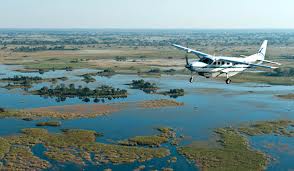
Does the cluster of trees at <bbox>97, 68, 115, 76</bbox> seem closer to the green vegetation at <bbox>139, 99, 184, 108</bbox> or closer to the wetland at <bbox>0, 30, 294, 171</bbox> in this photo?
the wetland at <bbox>0, 30, 294, 171</bbox>

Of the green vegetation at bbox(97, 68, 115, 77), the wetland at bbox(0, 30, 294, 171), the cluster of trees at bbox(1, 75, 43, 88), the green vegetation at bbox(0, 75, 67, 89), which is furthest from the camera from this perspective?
the green vegetation at bbox(97, 68, 115, 77)

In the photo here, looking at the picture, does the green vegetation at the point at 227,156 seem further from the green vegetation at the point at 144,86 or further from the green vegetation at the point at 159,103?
the green vegetation at the point at 144,86

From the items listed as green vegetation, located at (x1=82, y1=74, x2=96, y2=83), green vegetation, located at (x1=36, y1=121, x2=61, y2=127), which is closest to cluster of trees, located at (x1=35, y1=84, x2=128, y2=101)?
green vegetation, located at (x1=82, y1=74, x2=96, y2=83)

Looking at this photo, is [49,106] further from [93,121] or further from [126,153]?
[126,153]

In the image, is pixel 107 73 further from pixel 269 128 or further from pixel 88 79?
pixel 269 128

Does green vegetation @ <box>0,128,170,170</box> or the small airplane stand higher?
the small airplane

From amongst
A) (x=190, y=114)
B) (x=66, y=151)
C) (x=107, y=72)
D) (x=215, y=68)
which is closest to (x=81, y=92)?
(x=190, y=114)
